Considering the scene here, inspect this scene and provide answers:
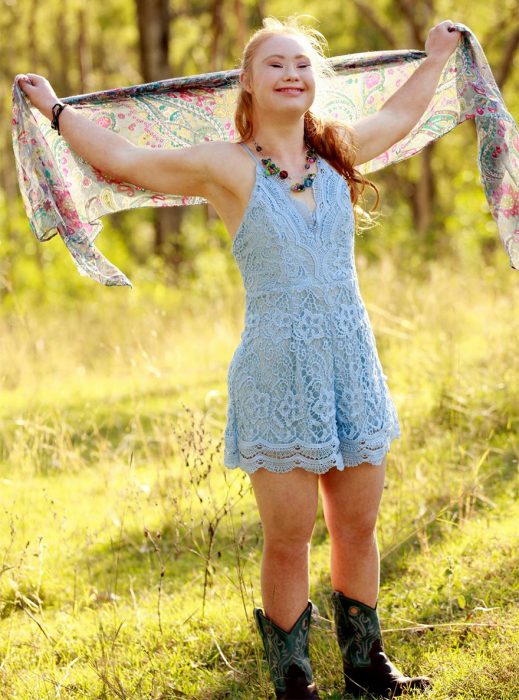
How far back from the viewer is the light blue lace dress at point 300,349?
2.79 metres

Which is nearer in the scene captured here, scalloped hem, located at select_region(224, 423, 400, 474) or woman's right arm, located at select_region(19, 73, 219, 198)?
scalloped hem, located at select_region(224, 423, 400, 474)

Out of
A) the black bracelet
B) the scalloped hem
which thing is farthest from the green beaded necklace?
the scalloped hem

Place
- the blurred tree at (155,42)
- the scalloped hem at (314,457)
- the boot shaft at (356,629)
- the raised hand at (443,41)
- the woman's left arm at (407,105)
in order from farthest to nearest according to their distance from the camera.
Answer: the blurred tree at (155,42), the raised hand at (443,41), the woman's left arm at (407,105), the boot shaft at (356,629), the scalloped hem at (314,457)

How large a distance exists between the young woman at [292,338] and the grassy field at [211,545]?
38 cm

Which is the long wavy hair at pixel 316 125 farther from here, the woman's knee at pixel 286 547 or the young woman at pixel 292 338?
the woman's knee at pixel 286 547

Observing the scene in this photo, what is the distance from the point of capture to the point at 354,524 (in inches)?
116

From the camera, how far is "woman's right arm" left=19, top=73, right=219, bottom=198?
2877 millimetres

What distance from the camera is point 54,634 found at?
3.72 metres

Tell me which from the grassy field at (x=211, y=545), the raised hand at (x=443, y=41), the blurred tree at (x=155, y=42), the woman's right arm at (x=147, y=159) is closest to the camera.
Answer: the woman's right arm at (x=147, y=159)

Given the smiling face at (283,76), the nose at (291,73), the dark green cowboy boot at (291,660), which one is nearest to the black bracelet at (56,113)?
the smiling face at (283,76)

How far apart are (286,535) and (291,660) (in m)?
0.40

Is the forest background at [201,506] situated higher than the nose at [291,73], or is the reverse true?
the nose at [291,73]

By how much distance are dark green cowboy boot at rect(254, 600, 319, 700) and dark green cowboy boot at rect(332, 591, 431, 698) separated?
0.56 feet

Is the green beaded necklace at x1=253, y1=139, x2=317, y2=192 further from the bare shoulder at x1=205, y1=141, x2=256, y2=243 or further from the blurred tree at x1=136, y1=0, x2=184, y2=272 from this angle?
the blurred tree at x1=136, y1=0, x2=184, y2=272
